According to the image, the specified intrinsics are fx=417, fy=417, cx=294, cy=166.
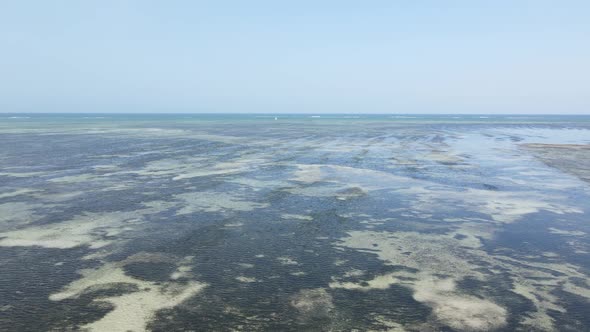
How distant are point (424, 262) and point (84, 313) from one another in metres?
6.05

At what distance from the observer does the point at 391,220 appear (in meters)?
11.4

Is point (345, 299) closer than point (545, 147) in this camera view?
Yes

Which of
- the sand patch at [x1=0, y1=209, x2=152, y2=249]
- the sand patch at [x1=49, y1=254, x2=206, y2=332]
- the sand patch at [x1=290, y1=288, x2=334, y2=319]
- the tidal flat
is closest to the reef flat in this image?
the tidal flat

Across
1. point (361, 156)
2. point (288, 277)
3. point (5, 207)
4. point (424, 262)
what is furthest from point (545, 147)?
point (5, 207)

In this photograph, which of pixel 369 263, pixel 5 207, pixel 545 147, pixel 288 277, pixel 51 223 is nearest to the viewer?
pixel 288 277

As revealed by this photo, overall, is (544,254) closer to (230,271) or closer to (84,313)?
(230,271)

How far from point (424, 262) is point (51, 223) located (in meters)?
9.15

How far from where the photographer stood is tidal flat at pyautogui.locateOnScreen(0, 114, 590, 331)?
601 centimetres

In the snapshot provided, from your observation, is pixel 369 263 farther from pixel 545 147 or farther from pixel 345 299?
pixel 545 147

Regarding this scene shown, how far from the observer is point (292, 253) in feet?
28.4

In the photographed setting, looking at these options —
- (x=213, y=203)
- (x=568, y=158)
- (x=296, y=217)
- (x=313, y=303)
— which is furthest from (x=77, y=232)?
(x=568, y=158)

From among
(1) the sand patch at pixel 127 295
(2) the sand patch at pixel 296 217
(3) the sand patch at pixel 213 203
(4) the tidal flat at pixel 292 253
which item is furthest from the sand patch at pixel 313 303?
(3) the sand patch at pixel 213 203

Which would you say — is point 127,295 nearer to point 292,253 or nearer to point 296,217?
point 292,253

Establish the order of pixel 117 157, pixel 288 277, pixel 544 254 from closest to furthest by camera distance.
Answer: pixel 288 277, pixel 544 254, pixel 117 157
